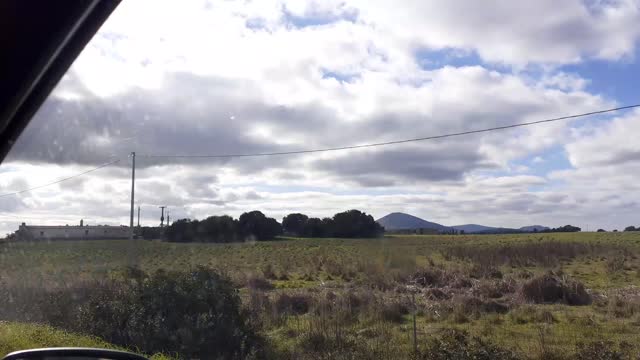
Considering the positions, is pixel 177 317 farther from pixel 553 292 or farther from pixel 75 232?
pixel 75 232

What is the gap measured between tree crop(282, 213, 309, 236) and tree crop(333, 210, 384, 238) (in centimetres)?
572

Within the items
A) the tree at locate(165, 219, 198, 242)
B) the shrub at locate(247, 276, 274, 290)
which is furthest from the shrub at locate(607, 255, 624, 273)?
the tree at locate(165, 219, 198, 242)

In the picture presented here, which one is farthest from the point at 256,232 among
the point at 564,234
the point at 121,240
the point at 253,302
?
the point at 564,234

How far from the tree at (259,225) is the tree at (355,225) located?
7.33 m

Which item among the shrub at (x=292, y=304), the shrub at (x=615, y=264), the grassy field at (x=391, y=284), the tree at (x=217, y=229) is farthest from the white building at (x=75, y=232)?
the shrub at (x=615, y=264)

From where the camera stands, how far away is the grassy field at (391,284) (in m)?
15.3

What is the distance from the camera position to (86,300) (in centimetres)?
1670

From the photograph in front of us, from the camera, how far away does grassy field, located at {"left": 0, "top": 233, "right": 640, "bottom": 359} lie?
50.3 ft

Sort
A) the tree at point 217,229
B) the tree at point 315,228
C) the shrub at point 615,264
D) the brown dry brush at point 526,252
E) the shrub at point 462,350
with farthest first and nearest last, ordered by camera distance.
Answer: the shrub at point 615,264, the tree at point 217,229, the brown dry brush at point 526,252, the tree at point 315,228, the shrub at point 462,350

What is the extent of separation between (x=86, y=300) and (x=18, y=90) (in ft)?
39.4

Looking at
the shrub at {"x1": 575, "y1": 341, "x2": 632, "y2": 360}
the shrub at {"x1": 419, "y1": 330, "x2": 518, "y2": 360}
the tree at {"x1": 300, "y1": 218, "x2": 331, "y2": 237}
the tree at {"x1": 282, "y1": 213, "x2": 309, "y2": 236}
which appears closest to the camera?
the shrub at {"x1": 419, "y1": 330, "x2": 518, "y2": 360}

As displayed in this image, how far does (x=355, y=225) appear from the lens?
20.3 meters

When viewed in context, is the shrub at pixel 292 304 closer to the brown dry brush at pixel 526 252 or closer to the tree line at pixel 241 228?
the tree line at pixel 241 228

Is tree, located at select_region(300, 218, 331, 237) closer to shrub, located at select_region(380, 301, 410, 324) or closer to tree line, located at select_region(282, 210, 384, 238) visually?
tree line, located at select_region(282, 210, 384, 238)
